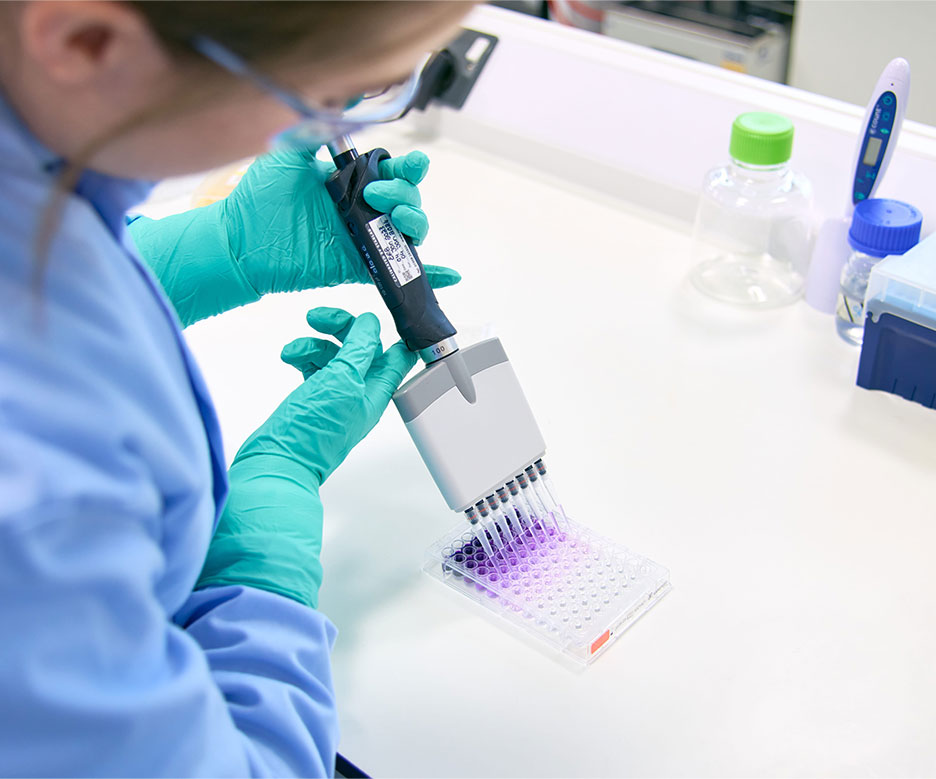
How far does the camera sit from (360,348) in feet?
2.80

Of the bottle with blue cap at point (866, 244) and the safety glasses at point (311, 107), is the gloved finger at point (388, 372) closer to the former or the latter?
the safety glasses at point (311, 107)

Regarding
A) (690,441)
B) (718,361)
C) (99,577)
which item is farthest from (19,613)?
(718,361)

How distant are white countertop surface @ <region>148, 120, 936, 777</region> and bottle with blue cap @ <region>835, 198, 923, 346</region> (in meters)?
0.03

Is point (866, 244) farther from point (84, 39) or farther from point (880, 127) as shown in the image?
point (84, 39)

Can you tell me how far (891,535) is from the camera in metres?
0.89

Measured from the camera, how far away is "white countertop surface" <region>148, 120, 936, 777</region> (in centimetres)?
73

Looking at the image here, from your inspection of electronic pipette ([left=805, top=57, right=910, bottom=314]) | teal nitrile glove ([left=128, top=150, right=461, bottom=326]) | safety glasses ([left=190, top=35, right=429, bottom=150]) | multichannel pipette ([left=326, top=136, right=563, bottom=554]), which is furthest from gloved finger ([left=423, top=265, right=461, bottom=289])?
electronic pipette ([left=805, top=57, right=910, bottom=314])

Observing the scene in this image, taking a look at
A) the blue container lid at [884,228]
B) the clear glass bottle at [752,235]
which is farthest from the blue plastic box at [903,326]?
the clear glass bottle at [752,235]

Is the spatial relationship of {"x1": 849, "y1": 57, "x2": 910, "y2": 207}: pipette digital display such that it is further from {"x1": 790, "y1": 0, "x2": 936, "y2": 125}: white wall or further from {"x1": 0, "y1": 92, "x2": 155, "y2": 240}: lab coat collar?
{"x1": 0, "y1": 92, "x2": 155, "y2": 240}: lab coat collar

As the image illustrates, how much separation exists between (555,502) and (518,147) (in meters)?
0.76

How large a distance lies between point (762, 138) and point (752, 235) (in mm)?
181

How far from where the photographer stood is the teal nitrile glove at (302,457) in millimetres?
705

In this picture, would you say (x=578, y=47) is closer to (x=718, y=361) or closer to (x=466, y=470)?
(x=718, y=361)

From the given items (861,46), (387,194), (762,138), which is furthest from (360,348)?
(861,46)
